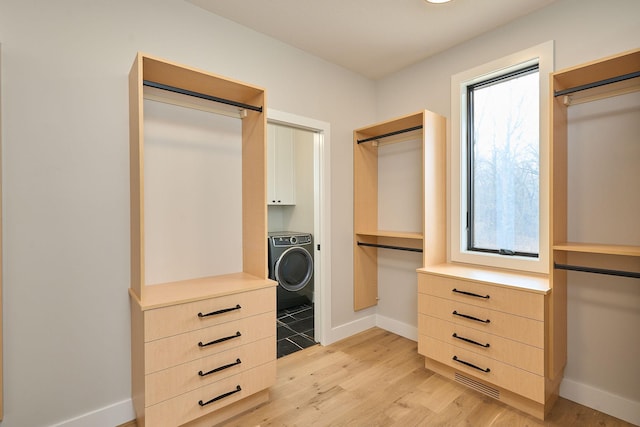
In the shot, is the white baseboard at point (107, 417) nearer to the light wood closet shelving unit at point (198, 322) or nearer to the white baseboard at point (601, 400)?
the light wood closet shelving unit at point (198, 322)

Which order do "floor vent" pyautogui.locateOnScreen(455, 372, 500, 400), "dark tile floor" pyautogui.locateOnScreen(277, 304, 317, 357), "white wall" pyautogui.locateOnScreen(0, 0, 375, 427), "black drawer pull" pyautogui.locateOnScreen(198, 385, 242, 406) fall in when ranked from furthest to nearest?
"dark tile floor" pyautogui.locateOnScreen(277, 304, 317, 357) → "floor vent" pyautogui.locateOnScreen(455, 372, 500, 400) → "black drawer pull" pyautogui.locateOnScreen(198, 385, 242, 406) → "white wall" pyautogui.locateOnScreen(0, 0, 375, 427)

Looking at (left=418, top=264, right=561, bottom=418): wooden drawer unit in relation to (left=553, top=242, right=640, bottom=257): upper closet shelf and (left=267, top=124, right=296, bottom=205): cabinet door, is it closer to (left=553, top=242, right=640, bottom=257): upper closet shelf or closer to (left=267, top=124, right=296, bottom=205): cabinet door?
(left=553, top=242, right=640, bottom=257): upper closet shelf

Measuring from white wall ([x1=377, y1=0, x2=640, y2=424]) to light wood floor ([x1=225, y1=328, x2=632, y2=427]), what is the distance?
0.46ft

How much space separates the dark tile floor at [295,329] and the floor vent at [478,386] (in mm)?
1292

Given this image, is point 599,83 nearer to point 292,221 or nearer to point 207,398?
point 207,398

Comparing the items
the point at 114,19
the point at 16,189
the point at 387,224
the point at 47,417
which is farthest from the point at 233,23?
the point at 47,417

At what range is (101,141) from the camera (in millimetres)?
1795

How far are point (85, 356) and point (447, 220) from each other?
107 inches

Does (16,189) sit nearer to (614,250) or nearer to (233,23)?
(233,23)

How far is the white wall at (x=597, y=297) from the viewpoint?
184 cm

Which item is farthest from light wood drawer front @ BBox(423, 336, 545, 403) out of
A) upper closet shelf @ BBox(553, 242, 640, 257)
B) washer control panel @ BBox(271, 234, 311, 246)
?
washer control panel @ BBox(271, 234, 311, 246)

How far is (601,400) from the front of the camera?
6.33ft

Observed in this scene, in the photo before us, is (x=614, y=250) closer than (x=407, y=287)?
Yes

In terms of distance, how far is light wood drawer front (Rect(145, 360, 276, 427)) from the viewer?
1603 millimetres
